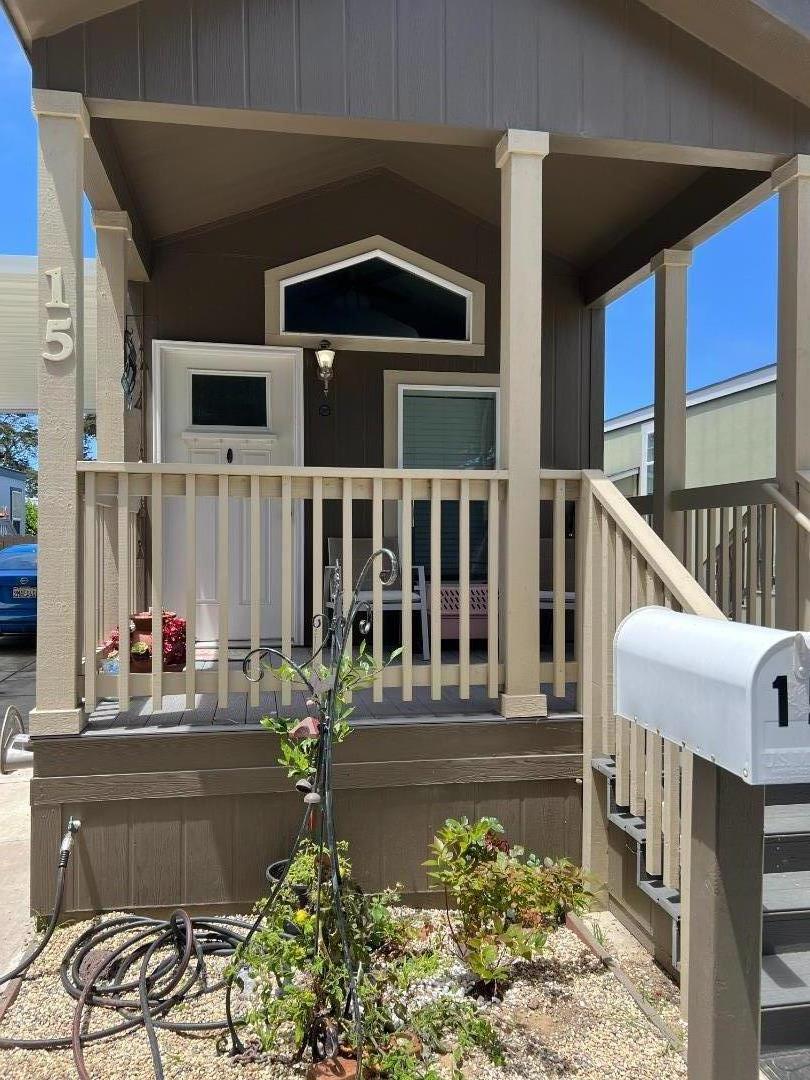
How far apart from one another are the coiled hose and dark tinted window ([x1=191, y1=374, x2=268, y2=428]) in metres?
2.69

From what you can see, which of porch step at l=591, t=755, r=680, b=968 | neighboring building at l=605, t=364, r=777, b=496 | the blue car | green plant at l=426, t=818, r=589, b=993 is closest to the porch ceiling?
porch step at l=591, t=755, r=680, b=968

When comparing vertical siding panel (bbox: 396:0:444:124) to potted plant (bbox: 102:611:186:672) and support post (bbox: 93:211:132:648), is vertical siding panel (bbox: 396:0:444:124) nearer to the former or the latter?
support post (bbox: 93:211:132:648)

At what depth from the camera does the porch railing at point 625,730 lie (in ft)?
7.69

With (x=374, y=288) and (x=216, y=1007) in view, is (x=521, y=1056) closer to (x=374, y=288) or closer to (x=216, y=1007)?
(x=216, y=1007)

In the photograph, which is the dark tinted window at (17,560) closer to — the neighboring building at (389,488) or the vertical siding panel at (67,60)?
the neighboring building at (389,488)

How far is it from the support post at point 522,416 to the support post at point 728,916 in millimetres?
1746

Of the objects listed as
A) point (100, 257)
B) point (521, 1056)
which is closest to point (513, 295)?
point (100, 257)

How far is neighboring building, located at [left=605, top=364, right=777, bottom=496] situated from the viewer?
823cm

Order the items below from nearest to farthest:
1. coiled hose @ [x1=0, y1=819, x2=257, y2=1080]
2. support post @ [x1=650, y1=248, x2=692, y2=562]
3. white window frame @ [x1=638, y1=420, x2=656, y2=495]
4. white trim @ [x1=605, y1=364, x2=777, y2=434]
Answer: coiled hose @ [x1=0, y1=819, x2=257, y2=1080] → support post @ [x1=650, y1=248, x2=692, y2=562] → white trim @ [x1=605, y1=364, x2=777, y2=434] → white window frame @ [x1=638, y1=420, x2=656, y2=495]

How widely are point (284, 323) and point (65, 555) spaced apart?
7.77 ft

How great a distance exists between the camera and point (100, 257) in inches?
156

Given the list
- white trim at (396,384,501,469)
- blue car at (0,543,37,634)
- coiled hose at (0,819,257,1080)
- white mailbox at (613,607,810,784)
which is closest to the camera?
white mailbox at (613,607,810,784)

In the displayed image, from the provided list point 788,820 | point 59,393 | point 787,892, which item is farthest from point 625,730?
point 59,393

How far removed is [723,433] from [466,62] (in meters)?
6.70
